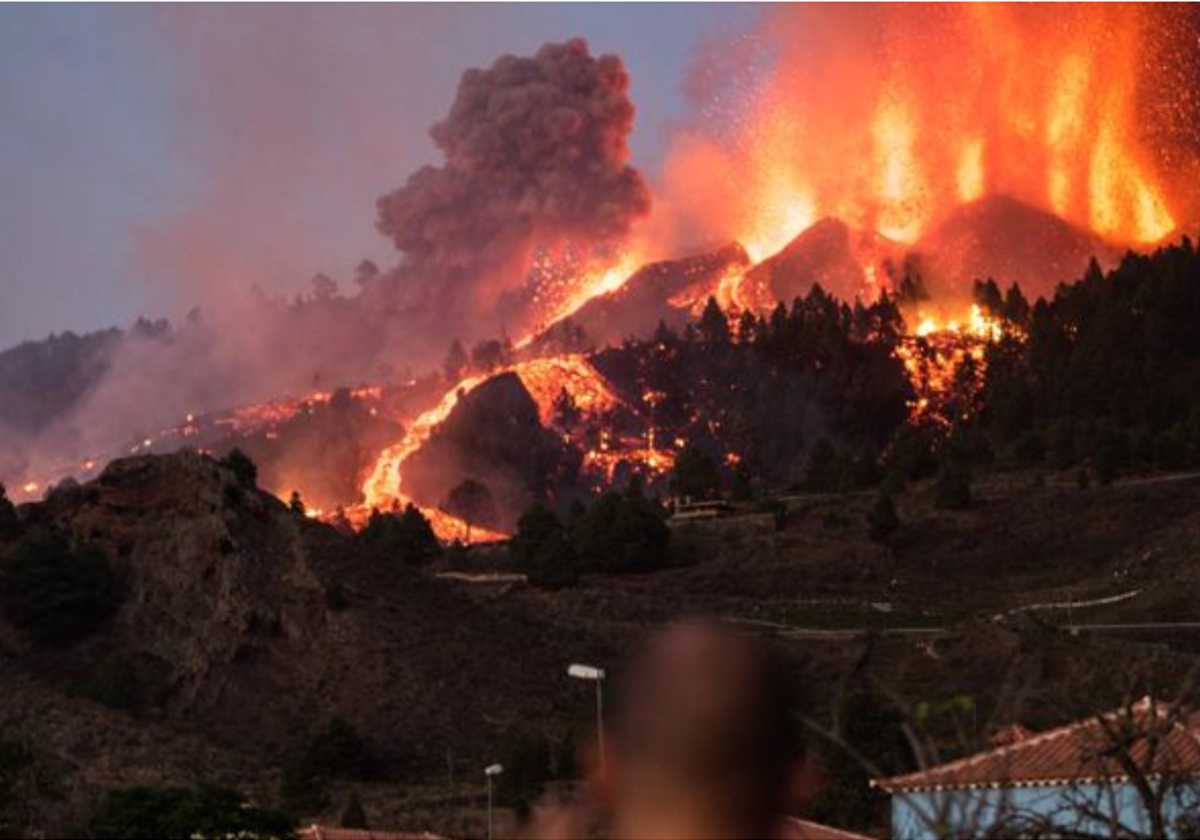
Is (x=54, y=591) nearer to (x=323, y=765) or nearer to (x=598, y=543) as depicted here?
(x=323, y=765)

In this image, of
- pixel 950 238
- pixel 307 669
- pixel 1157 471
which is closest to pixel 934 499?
pixel 1157 471

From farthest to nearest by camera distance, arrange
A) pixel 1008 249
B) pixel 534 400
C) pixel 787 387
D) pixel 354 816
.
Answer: pixel 1008 249, pixel 534 400, pixel 787 387, pixel 354 816

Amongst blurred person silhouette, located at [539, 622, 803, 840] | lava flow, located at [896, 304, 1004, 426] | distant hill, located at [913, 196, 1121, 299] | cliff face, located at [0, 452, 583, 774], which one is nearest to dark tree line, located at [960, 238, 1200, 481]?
lava flow, located at [896, 304, 1004, 426]

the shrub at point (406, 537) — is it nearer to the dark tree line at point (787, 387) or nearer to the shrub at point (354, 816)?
the dark tree line at point (787, 387)

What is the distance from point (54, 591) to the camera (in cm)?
6725

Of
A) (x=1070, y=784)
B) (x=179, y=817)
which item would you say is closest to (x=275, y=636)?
(x=179, y=817)

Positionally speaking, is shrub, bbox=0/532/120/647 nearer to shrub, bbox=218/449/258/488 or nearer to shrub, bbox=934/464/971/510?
shrub, bbox=218/449/258/488

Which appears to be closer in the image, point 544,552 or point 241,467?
point 241,467

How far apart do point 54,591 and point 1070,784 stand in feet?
180

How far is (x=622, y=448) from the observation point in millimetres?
147625

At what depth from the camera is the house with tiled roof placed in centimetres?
1398

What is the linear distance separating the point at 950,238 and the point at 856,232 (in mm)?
14412

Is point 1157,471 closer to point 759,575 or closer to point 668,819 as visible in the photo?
point 759,575

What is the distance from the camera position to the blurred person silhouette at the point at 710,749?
17.3m
